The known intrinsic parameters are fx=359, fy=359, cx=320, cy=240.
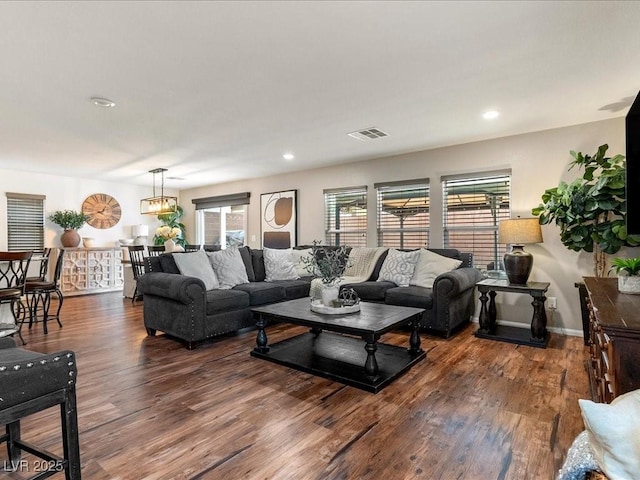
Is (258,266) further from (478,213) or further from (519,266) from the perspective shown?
(519,266)

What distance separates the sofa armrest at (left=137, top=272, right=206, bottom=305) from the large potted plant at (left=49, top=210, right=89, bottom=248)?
415 cm

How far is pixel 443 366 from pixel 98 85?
370 cm

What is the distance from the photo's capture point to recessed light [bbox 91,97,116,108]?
320 cm

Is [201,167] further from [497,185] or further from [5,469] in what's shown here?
[5,469]

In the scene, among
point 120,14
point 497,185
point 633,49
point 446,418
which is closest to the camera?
point 120,14

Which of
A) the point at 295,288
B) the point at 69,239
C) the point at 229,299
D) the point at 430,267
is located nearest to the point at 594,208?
the point at 430,267

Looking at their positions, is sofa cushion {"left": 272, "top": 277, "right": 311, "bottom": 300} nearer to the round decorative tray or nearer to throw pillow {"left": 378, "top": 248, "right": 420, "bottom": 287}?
throw pillow {"left": 378, "top": 248, "right": 420, "bottom": 287}

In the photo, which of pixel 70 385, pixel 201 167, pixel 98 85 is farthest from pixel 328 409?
pixel 201 167

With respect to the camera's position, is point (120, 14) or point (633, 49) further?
point (633, 49)

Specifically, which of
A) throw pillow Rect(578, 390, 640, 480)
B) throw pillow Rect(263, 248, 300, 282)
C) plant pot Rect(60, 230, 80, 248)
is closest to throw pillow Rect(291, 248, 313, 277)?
throw pillow Rect(263, 248, 300, 282)

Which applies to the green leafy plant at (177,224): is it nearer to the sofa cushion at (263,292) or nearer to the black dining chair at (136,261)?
the black dining chair at (136,261)

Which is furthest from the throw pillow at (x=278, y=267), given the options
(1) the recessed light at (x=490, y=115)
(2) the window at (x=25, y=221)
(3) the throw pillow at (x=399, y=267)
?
(2) the window at (x=25, y=221)

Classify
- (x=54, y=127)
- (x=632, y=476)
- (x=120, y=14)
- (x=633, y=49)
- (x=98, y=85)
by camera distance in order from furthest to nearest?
(x=54, y=127) → (x=98, y=85) → (x=633, y=49) → (x=120, y=14) → (x=632, y=476)

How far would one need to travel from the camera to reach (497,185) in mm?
4605
